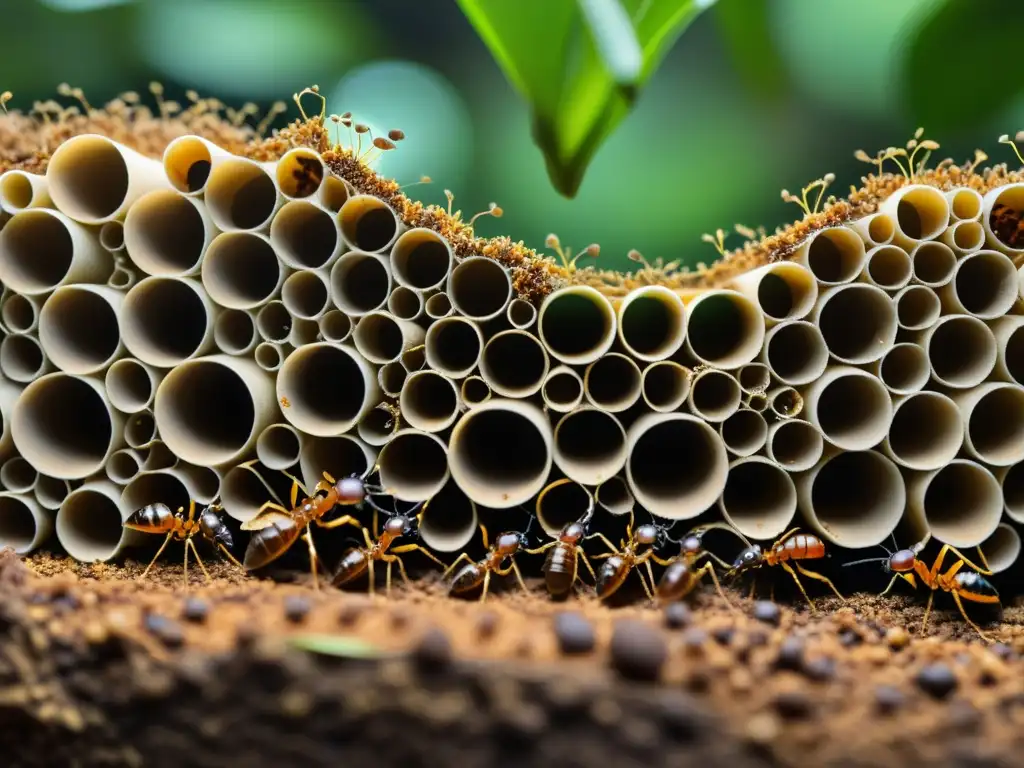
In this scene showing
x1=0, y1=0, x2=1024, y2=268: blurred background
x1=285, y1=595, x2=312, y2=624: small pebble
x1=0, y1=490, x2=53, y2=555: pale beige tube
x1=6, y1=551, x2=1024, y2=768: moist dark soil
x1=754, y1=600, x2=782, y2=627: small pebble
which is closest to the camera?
x1=6, y1=551, x2=1024, y2=768: moist dark soil

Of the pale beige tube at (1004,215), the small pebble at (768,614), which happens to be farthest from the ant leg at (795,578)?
the pale beige tube at (1004,215)

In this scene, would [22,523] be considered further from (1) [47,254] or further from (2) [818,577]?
(2) [818,577]

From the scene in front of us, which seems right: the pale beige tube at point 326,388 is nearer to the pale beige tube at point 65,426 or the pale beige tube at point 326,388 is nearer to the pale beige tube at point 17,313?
the pale beige tube at point 65,426

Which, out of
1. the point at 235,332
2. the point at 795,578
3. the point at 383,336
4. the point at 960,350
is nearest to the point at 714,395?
the point at 795,578

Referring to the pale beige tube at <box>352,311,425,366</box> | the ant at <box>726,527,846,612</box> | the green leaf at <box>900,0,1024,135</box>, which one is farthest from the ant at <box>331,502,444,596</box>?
the green leaf at <box>900,0,1024,135</box>

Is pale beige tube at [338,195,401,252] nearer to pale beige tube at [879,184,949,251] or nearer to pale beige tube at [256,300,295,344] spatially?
pale beige tube at [256,300,295,344]

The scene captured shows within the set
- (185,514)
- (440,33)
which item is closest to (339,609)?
(185,514)
